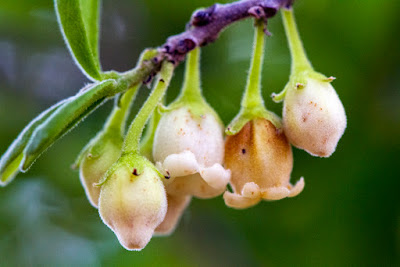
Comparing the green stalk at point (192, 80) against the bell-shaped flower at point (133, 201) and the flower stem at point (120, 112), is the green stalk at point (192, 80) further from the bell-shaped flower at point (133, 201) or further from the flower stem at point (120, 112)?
the bell-shaped flower at point (133, 201)

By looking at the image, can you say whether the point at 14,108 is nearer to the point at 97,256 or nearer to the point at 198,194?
the point at 97,256

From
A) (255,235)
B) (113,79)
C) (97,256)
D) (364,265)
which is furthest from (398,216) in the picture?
(113,79)

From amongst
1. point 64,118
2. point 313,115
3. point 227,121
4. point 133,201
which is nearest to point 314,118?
point 313,115

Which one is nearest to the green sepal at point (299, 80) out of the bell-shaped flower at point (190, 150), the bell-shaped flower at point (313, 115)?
the bell-shaped flower at point (313, 115)

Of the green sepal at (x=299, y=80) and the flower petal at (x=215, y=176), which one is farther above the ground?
the green sepal at (x=299, y=80)

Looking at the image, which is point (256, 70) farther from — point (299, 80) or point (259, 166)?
point (259, 166)

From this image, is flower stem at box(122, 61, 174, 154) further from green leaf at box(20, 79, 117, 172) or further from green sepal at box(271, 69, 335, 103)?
green sepal at box(271, 69, 335, 103)
